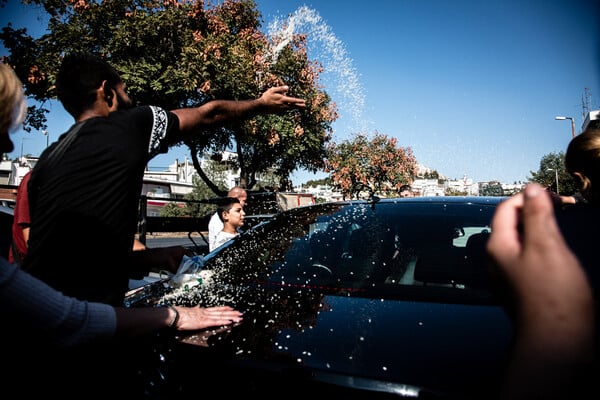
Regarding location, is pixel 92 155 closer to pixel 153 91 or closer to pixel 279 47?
pixel 153 91

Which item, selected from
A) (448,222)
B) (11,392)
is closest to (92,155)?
(11,392)

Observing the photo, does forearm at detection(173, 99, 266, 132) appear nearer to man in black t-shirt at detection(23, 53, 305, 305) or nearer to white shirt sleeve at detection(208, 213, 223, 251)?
man in black t-shirt at detection(23, 53, 305, 305)

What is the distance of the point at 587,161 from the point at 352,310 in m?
1.25

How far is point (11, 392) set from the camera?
0.98 metres

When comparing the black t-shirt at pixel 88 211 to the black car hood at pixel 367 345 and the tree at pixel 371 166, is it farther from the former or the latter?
Answer: the tree at pixel 371 166

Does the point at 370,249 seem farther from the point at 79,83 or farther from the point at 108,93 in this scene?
the point at 79,83

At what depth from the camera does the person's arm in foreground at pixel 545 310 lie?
1.65 ft

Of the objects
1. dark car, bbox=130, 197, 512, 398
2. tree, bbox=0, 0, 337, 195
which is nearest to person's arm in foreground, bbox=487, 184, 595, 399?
dark car, bbox=130, 197, 512, 398

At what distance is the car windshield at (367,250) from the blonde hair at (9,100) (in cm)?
113

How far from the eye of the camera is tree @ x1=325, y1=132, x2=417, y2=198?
84.2 ft

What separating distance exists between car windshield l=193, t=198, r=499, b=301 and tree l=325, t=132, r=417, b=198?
22.7 metres

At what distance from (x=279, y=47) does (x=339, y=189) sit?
16.3 m

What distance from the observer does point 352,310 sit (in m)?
1.43

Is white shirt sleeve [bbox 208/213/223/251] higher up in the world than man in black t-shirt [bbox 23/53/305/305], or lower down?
lower down
